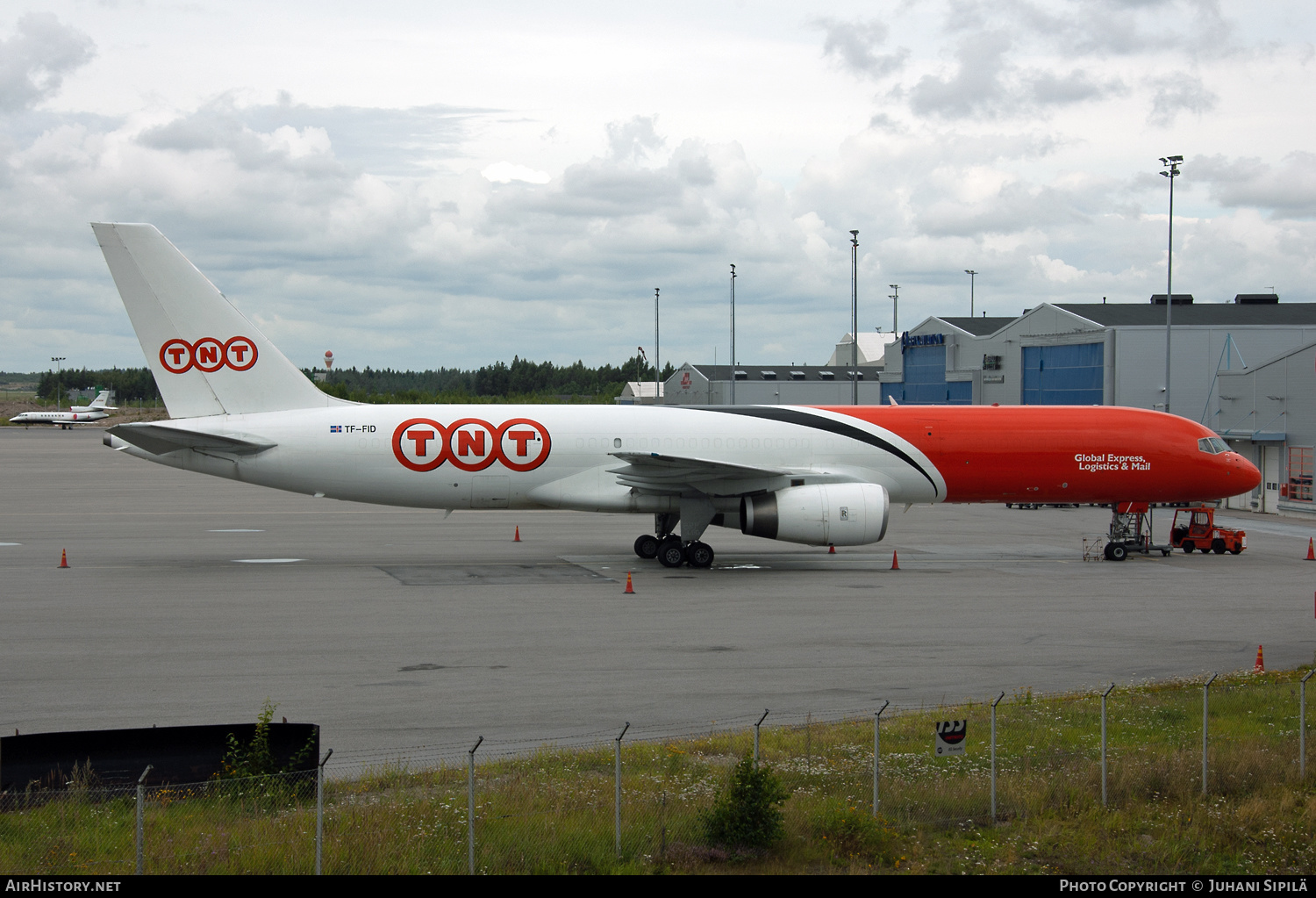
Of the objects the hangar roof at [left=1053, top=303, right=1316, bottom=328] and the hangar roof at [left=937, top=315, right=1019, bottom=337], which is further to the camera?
the hangar roof at [left=937, top=315, right=1019, bottom=337]

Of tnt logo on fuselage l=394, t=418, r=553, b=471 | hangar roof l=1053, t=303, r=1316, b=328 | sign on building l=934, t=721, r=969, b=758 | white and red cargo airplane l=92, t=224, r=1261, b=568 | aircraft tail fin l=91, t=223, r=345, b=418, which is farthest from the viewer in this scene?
hangar roof l=1053, t=303, r=1316, b=328

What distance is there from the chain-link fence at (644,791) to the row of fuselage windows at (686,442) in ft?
52.2

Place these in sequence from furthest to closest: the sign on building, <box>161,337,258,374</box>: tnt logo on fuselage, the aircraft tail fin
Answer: <box>161,337,258,374</box>: tnt logo on fuselage < the aircraft tail fin < the sign on building

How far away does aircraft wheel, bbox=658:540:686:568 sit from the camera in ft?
97.3

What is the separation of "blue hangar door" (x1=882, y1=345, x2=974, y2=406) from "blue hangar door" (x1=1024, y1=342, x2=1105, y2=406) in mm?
9349

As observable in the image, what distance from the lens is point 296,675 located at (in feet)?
56.7

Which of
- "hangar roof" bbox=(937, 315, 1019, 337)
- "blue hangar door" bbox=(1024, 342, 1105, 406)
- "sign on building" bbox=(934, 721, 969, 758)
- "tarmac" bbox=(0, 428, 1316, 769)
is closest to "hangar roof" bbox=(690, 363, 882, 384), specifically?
"hangar roof" bbox=(937, 315, 1019, 337)

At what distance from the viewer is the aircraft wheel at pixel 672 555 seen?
97.3 ft

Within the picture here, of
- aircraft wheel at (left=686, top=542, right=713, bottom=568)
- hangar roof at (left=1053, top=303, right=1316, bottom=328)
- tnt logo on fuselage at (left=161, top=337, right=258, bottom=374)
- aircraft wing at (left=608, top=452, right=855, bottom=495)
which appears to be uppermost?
hangar roof at (left=1053, top=303, right=1316, bottom=328)

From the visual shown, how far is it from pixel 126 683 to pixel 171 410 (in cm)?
1484

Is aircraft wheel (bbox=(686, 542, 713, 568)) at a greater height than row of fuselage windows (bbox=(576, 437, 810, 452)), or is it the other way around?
row of fuselage windows (bbox=(576, 437, 810, 452))

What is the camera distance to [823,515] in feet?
93.9

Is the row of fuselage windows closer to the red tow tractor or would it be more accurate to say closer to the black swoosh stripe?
the black swoosh stripe
